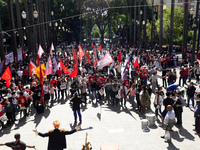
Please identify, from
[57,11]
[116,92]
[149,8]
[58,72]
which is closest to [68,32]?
[57,11]

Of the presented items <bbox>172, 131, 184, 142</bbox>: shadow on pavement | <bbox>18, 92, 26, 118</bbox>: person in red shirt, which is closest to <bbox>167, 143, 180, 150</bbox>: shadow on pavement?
<bbox>172, 131, 184, 142</bbox>: shadow on pavement

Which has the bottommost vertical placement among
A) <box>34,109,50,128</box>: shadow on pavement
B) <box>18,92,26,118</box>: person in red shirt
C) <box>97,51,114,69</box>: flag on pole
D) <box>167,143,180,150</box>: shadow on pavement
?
<box>167,143,180,150</box>: shadow on pavement

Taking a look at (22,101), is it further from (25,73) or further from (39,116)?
(25,73)

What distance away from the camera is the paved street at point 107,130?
9078 millimetres

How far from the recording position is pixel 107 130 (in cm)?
1041

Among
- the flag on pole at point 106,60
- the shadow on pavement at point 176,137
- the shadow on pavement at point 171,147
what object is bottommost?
the shadow on pavement at point 171,147

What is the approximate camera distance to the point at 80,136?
9.84 metres

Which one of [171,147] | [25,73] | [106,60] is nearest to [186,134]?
[171,147]

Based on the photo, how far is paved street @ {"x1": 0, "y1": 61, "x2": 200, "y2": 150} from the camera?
29.8 ft

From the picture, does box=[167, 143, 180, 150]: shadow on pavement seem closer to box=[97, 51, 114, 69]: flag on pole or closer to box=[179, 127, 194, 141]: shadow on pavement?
box=[179, 127, 194, 141]: shadow on pavement

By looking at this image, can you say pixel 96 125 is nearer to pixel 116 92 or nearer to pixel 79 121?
pixel 79 121

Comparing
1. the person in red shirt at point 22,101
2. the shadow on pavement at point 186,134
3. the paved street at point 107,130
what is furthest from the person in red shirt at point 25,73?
the shadow on pavement at point 186,134

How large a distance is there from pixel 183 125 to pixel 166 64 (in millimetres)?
16351

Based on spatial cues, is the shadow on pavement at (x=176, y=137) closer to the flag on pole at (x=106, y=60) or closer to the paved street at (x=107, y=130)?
the paved street at (x=107, y=130)
